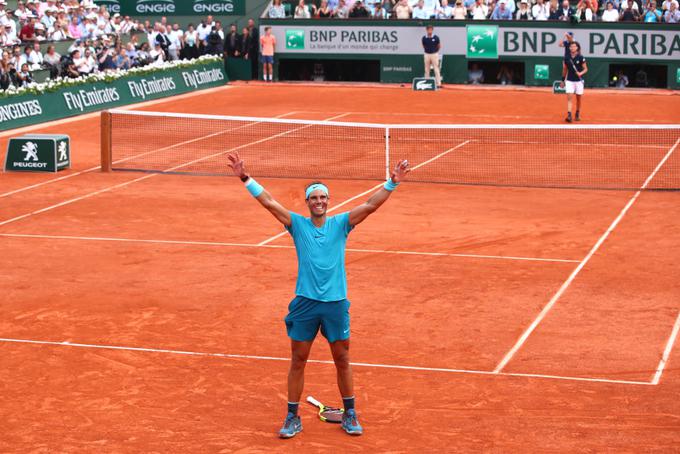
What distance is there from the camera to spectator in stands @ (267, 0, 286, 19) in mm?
45062

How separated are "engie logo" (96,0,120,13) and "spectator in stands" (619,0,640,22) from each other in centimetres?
1973

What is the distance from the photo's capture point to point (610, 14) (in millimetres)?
41531

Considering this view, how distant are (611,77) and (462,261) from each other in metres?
28.6

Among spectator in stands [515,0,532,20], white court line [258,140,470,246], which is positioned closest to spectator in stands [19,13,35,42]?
white court line [258,140,470,246]

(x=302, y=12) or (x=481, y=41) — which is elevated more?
(x=302, y=12)

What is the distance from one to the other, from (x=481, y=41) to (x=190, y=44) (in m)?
11.0

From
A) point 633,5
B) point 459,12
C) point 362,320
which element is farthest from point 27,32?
point 362,320

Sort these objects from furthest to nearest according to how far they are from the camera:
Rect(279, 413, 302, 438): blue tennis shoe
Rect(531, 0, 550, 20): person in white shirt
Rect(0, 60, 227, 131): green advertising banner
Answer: Rect(531, 0, 550, 20): person in white shirt
Rect(0, 60, 227, 131): green advertising banner
Rect(279, 413, 302, 438): blue tennis shoe

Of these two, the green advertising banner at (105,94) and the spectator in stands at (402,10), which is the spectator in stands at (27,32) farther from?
the spectator in stands at (402,10)

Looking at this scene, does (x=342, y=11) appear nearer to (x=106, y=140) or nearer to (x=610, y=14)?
(x=610, y=14)

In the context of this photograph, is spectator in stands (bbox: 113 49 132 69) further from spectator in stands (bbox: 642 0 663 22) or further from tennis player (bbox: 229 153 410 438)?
tennis player (bbox: 229 153 410 438)

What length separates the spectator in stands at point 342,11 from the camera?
146 ft

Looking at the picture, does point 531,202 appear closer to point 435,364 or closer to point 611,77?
point 435,364

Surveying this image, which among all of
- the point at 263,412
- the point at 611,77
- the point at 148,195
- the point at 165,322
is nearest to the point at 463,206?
the point at 148,195
